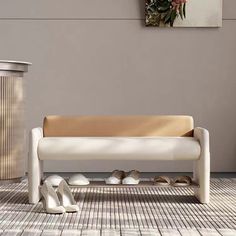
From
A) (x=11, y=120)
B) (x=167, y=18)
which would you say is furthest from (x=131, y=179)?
(x=167, y=18)

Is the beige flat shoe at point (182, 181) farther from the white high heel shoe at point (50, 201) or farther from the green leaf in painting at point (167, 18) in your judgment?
the green leaf in painting at point (167, 18)

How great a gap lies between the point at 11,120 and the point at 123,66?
1.36 meters

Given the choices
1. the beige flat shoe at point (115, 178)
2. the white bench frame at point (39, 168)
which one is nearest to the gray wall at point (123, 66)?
the beige flat shoe at point (115, 178)

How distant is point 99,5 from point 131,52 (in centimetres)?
52

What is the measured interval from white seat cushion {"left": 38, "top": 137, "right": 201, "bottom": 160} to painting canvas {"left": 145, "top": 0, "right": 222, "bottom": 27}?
2095 millimetres

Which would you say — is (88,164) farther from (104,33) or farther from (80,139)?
(80,139)

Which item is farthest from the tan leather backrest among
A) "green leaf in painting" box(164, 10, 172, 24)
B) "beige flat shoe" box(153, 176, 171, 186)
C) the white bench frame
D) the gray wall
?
"green leaf in painting" box(164, 10, 172, 24)

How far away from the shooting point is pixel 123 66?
19.4 ft

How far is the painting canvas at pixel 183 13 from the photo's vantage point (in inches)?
230

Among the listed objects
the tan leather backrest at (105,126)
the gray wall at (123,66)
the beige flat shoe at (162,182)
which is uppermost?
the gray wall at (123,66)

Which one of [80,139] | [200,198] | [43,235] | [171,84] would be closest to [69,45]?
[171,84]

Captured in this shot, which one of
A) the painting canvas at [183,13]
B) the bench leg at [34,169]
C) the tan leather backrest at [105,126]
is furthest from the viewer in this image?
the painting canvas at [183,13]

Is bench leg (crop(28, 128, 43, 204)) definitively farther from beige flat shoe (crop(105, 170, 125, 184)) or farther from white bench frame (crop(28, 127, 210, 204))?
beige flat shoe (crop(105, 170, 125, 184))

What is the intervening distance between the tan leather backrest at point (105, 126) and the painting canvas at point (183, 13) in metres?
1.82
